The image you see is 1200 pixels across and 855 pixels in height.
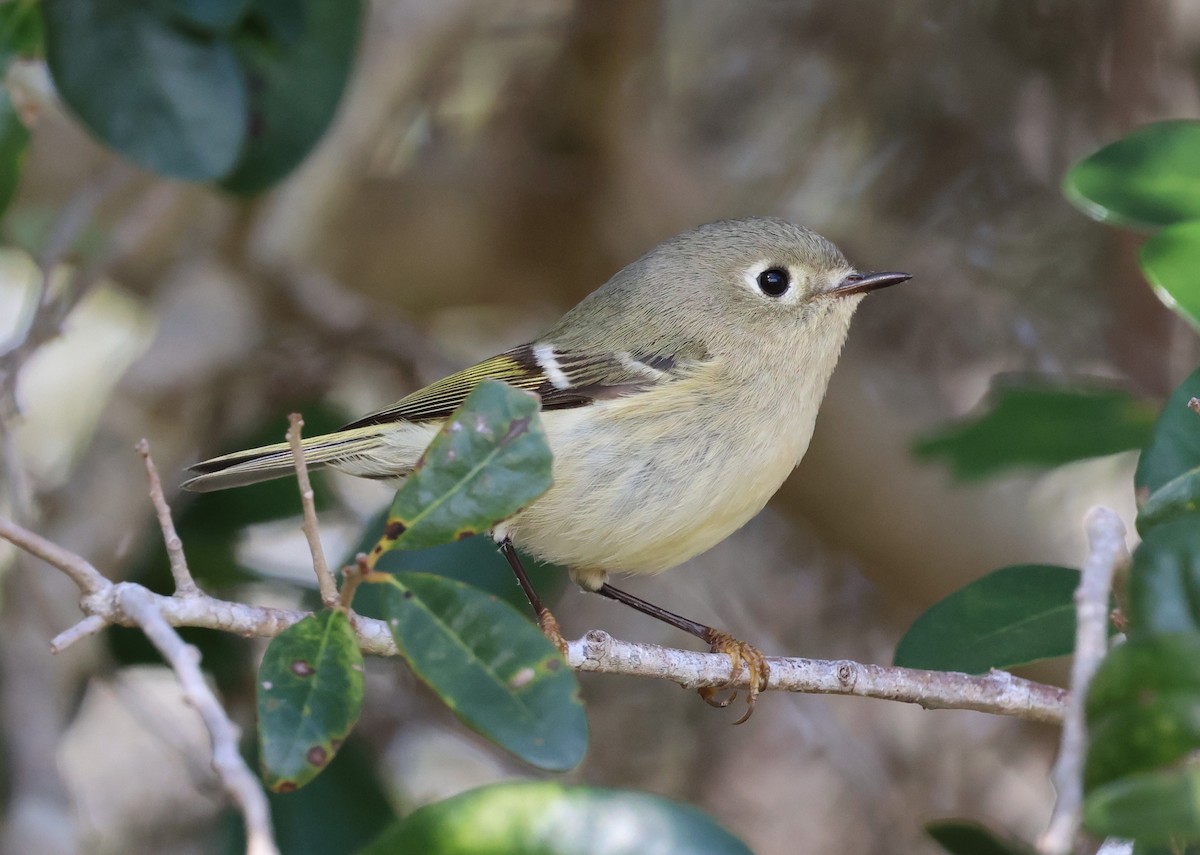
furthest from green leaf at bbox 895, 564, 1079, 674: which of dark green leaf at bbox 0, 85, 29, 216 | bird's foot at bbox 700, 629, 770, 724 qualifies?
dark green leaf at bbox 0, 85, 29, 216

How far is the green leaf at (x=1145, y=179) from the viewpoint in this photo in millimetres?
1359

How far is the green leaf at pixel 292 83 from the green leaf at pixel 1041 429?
1.08 metres

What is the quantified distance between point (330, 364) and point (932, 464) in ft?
3.98

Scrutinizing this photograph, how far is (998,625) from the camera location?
54.2 inches

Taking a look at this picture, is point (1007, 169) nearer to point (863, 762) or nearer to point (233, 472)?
point (863, 762)

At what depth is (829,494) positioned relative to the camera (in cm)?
244

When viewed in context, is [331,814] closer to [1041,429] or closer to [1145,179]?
[1041,429]

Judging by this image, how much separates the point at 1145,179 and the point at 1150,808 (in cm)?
87

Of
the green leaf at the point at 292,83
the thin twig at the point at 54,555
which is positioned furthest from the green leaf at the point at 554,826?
the green leaf at the point at 292,83

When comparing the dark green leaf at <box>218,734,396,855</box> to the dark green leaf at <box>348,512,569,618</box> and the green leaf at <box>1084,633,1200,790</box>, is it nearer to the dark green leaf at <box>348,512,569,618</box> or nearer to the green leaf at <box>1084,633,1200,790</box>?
the dark green leaf at <box>348,512,569,618</box>

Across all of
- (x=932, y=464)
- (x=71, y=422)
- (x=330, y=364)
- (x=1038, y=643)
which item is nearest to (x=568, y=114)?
(x=330, y=364)

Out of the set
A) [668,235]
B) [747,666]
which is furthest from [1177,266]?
[668,235]

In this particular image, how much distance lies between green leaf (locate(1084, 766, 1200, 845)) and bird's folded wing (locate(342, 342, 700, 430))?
975 mm

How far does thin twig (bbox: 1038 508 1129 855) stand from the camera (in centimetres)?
73
